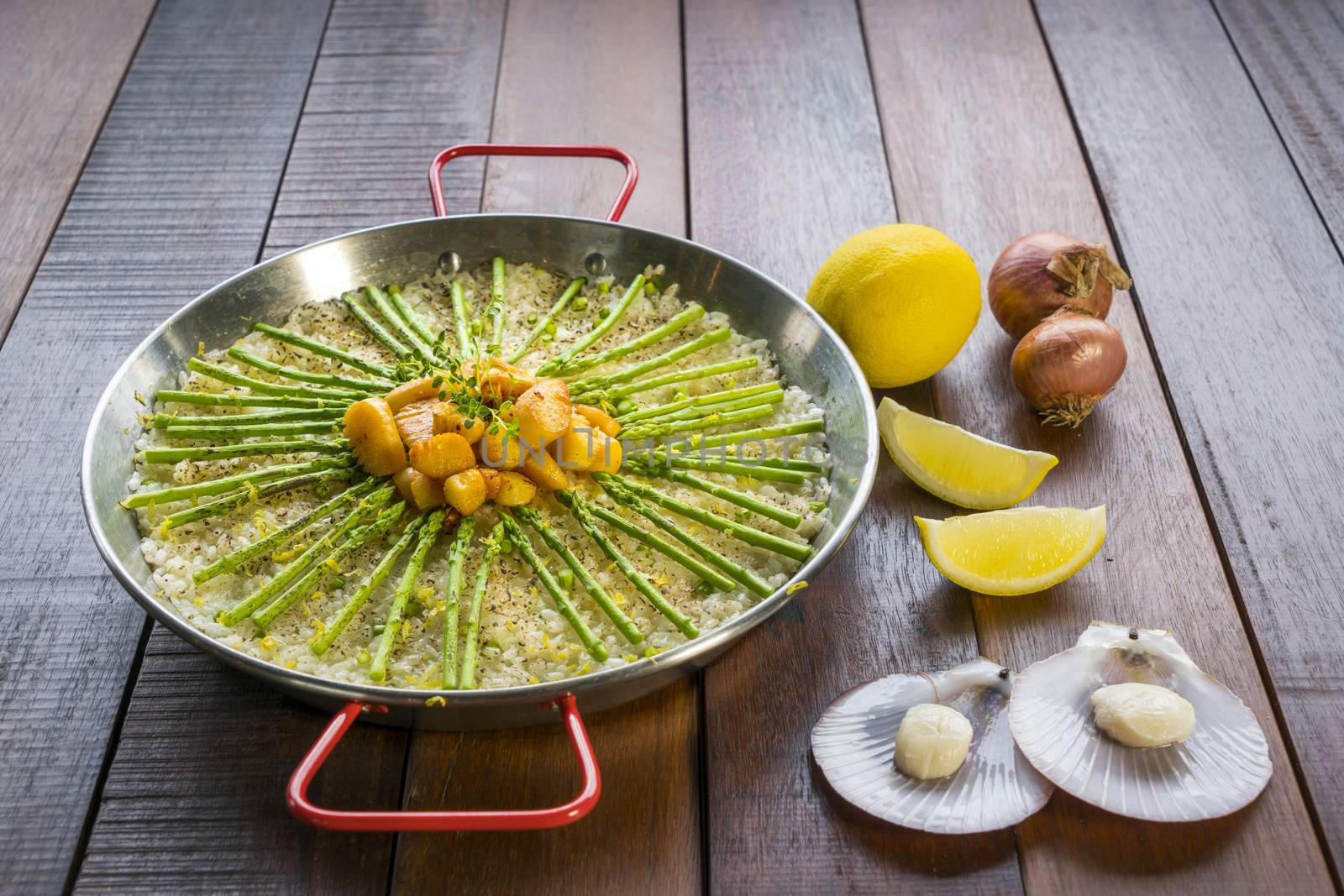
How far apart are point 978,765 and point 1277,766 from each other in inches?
21.7

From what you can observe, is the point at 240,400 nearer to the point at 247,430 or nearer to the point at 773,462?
the point at 247,430

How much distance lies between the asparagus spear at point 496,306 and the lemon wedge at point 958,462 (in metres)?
0.85

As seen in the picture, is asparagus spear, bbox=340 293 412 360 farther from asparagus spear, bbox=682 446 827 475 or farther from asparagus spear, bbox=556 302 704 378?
asparagus spear, bbox=682 446 827 475

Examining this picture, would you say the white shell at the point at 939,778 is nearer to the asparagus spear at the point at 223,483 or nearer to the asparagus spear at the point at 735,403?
the asparagus spear at the point at 735,403

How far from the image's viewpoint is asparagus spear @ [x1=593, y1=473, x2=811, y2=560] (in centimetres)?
225

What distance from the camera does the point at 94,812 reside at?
201cm

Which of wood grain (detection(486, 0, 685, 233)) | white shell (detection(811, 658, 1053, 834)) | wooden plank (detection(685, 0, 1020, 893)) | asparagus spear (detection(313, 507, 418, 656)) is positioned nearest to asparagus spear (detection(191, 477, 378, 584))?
asparagus spear (detection(313, 507, 418, 656))

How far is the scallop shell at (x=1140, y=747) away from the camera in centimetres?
196

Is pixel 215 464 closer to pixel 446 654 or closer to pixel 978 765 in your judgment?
pixel 446 654

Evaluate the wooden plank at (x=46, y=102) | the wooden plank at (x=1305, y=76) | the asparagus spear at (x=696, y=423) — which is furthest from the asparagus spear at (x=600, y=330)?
the wooden plank at (x=1305, y=76)

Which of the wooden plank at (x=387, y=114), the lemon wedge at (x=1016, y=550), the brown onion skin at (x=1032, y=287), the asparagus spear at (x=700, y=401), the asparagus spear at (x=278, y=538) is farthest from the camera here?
the wooden plank at (x=387, y=114)

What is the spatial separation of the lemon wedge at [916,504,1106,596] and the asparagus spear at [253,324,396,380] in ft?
3.90

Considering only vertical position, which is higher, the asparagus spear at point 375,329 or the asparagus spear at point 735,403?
the asparagus spear at point 375,329

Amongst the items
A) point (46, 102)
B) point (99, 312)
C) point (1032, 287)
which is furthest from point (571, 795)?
point (46, 102)
